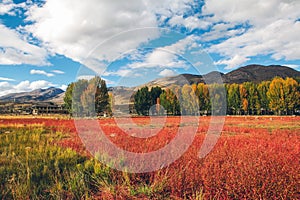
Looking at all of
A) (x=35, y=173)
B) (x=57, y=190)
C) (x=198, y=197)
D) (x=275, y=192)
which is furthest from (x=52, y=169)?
(x=275, y=192)

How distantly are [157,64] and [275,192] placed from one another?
492 cm

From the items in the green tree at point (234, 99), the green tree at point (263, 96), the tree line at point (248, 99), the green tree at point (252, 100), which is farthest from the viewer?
the green tree at point (234, 99)

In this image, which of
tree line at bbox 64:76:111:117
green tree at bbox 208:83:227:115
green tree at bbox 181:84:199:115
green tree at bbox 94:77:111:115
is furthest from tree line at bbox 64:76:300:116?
green tree at bbox 94:77:111:115

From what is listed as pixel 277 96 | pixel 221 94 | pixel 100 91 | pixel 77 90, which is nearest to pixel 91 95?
pixel 100 91

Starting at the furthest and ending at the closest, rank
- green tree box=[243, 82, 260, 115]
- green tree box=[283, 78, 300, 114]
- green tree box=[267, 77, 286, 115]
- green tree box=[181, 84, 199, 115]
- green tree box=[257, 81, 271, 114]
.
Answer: green tree box=[243, 82, 260, 115]
green tree box=[257, 81, 271, 114]
green tree box=[267, 77, 286, 115]
green tree box=[283, 78, 300, 114]
green tree box=[181, 84, 199, 115]

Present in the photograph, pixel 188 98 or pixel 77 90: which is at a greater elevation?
pixel 77 90

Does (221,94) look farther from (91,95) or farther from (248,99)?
(248,99)

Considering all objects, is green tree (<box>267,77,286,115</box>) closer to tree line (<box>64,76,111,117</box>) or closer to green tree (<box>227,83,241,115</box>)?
green tree (<box>227,83,241,115</box>)

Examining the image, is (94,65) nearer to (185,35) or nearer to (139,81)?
(139,81)

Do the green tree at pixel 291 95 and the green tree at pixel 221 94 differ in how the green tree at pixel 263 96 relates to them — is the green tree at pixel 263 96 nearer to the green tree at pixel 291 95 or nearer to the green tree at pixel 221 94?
the green tree at pixel 291 95

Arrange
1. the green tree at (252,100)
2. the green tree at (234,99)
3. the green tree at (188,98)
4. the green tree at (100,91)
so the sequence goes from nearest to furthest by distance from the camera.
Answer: the green tree at (100,91)
the green tree at (188,98)
the green tree at (252,100)
the green tree at (234,99)

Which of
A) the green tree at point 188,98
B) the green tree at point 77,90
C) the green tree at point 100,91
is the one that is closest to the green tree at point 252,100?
the green tree at point 188,98

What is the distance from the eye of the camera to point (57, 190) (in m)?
4.38

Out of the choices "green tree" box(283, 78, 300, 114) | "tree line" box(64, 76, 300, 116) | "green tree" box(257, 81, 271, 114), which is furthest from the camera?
"green tree" box(257, 81, 271, 114)
